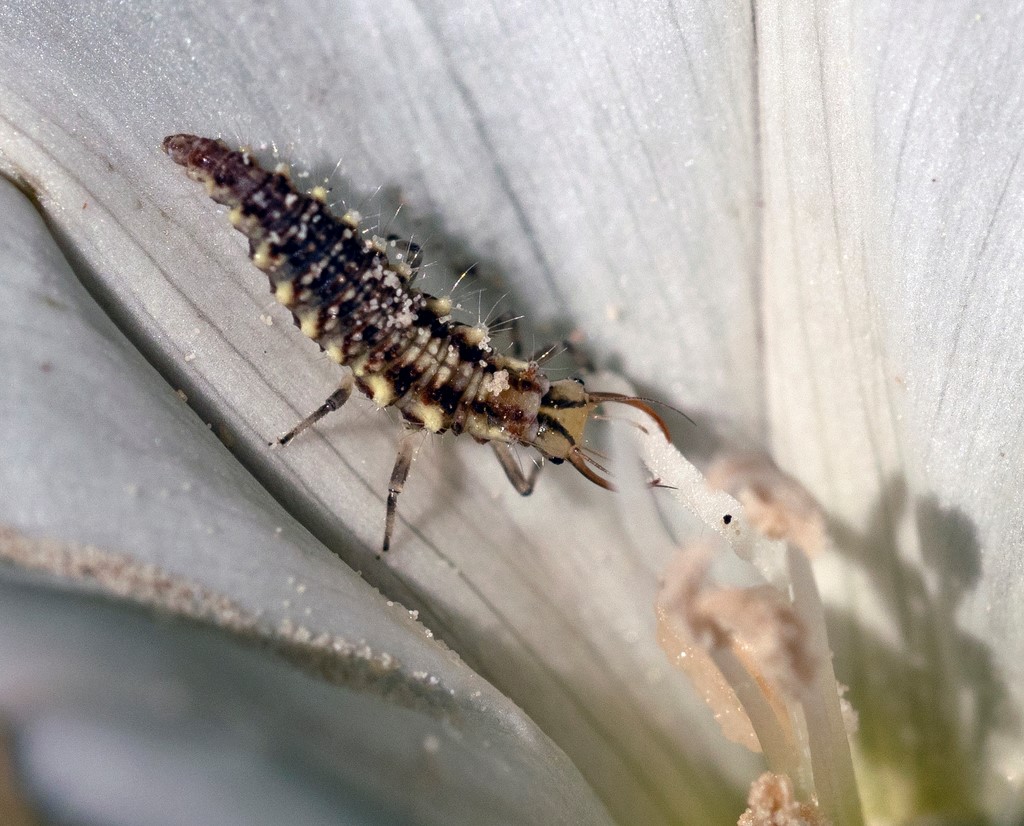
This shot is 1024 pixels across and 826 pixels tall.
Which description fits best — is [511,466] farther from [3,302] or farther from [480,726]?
[3,302]

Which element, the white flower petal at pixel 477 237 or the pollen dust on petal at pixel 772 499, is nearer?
the white flower petal at pixel 477 237

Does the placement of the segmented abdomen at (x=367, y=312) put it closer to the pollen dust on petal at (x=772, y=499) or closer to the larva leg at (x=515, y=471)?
the larva leg at (x=515, y=471)

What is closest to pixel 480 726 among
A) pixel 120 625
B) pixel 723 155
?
pixel 120 625

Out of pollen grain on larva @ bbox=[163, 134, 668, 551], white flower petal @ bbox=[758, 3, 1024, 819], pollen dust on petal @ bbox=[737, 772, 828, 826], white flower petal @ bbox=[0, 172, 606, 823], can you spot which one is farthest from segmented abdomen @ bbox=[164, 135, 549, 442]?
pollen dust on petal @ bbox=[737, 772, 828, 826]

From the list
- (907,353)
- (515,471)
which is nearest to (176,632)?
(515,471)

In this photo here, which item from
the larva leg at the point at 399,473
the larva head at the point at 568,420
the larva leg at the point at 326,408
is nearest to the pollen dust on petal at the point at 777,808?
the larva head at the point at 568,420

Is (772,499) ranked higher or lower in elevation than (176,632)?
higher

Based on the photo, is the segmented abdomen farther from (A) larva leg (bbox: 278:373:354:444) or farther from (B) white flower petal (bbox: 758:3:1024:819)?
(B) white flower petal (bbox: 758:3:1024:819)

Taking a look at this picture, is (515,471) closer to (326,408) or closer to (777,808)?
(326,408)
